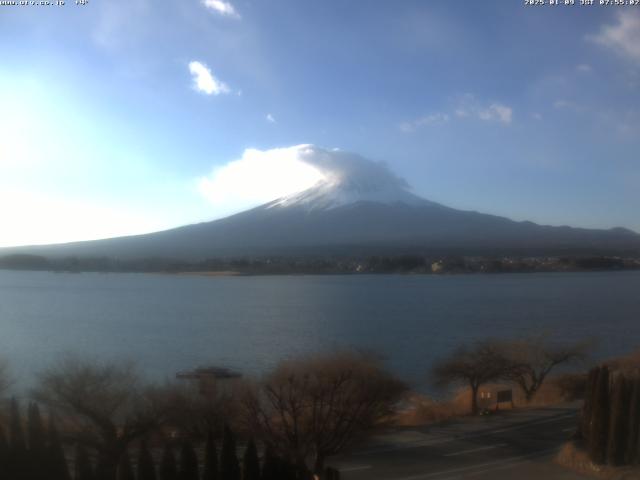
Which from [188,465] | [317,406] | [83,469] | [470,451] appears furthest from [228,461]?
[470,451]

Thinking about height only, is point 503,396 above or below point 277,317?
below

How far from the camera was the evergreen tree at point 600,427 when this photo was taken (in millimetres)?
6961

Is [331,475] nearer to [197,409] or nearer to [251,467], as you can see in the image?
[251,467]

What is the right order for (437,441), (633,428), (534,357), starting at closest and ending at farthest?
1. (633,428)
2. (437,441)
3. (534,357)

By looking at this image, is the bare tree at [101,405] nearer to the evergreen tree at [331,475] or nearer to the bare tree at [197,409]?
the bare tree at [197,409]

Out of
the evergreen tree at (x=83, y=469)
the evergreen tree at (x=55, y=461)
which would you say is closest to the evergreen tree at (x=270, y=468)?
the evergreen tree at (x=83, y=469)

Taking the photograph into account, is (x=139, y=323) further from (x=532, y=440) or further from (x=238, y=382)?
(x=532, y=440)

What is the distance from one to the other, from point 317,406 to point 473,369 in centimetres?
457

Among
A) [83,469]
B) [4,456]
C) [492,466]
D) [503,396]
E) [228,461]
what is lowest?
[503,396]

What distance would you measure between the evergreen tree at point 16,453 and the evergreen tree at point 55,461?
0.66 ft

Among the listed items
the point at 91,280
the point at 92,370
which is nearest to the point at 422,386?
the point at 92,370

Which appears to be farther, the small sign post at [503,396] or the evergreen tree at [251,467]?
the small sign post at [503,396]

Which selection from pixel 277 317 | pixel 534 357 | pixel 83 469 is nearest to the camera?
pixel 83 469

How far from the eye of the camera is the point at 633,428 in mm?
6820
